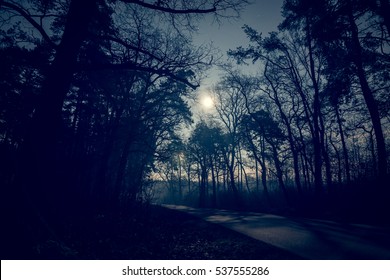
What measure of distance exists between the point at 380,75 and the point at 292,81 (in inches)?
269

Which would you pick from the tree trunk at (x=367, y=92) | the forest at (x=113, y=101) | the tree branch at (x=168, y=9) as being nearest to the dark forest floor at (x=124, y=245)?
the forest at (x=113, y=101)

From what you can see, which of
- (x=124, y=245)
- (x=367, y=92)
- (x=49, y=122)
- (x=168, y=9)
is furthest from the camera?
(x=367, y=92)

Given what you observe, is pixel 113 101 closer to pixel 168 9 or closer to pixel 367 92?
pixel 168 9

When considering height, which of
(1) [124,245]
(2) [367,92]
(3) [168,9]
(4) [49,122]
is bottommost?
(1) [124,245]

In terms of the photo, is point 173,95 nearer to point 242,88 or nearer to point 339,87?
point 242,88

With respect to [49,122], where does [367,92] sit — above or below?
above

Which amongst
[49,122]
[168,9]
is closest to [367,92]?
[168,9]

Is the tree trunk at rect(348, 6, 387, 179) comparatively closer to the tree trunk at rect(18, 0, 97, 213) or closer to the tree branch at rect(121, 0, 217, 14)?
the tree branch at rect(121, 0, 217, 14)

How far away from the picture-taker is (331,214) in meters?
11.8

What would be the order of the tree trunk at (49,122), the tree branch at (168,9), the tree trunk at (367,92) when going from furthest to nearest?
the tree trunk at (367,92) → the tree branch at (168,9) → the tree trunk at (49,122)

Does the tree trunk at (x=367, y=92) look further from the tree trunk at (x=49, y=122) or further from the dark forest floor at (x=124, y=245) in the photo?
the tree trunk at (x=49, y=122)

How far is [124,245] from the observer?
5547mm

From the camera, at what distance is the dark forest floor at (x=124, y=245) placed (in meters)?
3.54
